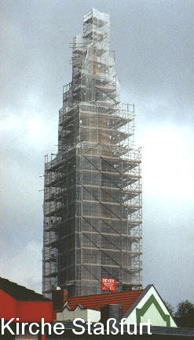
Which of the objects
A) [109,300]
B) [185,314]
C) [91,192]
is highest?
[91,192]

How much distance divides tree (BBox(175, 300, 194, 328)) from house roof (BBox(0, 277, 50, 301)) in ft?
247

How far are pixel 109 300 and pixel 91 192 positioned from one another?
160 ft

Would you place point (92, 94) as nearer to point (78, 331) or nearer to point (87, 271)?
point (87, 271)

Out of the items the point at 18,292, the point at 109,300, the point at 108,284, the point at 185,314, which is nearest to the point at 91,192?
the point at 108,284

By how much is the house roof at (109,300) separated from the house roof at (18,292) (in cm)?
2687

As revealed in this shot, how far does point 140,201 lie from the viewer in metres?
103

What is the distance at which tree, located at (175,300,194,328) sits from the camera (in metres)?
96.6

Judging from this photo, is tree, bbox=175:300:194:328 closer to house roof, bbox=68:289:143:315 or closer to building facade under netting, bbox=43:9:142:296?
building facade under netting, bbox=43:9:142:296

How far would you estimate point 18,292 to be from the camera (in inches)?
827

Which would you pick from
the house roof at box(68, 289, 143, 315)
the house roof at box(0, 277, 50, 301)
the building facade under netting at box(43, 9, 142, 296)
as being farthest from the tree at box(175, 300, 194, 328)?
the house roof at box(0, 277, 50, 301)

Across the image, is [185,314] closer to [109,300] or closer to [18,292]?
[109,300]

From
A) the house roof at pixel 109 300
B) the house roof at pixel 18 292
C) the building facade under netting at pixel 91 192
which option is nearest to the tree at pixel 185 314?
the building facade under netting at pixel 91 192

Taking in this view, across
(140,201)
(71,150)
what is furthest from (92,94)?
(140,201)

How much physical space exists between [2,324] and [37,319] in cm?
100
